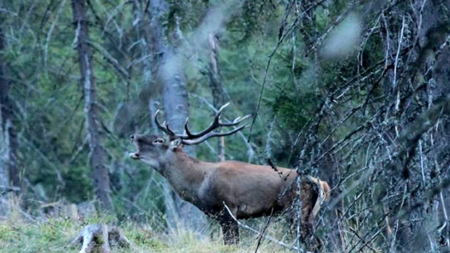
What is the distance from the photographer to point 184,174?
43.5ft

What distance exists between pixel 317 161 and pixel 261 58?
49.3ft

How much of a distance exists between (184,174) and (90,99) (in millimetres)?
8356

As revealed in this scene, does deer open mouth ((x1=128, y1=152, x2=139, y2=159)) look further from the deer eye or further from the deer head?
the deer eye

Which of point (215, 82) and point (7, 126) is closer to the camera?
point (215, 82)

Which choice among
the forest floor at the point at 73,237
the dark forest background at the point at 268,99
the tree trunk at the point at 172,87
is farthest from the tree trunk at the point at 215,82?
the forest floor at the point at 73,237

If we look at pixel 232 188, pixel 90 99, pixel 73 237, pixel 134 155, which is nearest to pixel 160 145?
pixel 134 155

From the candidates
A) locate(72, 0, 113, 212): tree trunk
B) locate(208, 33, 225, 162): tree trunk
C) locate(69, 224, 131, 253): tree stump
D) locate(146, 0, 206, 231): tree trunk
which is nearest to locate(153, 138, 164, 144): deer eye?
locate(146, 0, 206, 231): tree trunk

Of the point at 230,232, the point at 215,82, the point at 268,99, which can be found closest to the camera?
the point at 230,232

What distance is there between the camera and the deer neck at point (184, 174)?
12938mm

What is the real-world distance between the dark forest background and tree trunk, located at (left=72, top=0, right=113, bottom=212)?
0.12ft

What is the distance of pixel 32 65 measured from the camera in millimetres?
24594

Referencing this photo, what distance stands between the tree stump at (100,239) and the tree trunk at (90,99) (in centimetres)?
1052

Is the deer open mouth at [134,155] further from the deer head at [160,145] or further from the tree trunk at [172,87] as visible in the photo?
the tree trunk at [172,87]

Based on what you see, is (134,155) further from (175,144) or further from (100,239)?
(100,239)
